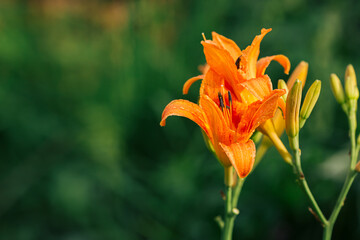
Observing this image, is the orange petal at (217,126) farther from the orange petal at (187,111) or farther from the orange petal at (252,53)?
the orange petal at (252,53)

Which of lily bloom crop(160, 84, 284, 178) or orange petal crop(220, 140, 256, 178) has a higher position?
lily bloom crop(160, 84, 284, 178)

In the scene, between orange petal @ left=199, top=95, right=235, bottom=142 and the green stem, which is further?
the green stem

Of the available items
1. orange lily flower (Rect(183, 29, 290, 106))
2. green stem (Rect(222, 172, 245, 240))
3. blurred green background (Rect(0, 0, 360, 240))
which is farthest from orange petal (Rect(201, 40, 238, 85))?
blurred green background (Rect(0, 0, 360, 240))

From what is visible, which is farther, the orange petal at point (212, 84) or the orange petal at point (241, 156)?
the orange petal at point (212, 84)

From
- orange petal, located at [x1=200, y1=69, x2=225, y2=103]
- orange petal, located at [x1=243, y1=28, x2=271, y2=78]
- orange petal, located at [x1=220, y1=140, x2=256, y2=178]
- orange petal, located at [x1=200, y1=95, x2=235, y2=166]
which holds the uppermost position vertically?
orange petal, located at [x1=243, y1=28, x2=271, y2=78]

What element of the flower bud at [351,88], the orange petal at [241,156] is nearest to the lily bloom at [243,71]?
the orange petal at [241,156]

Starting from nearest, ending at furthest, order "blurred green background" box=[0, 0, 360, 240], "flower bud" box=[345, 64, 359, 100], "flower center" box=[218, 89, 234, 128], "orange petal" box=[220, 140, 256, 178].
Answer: "orange petal" box=[220, 140, 256, 178], "flower center" box=[218, 89, 234, 128], "flower bud" box=[345, 64, 359, 100], "blurred green background" box=[0, 0, 360, 240]

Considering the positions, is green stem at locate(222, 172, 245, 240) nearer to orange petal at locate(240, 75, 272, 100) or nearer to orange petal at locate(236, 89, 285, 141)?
orange petal at locate(236, 89, 285, 141)

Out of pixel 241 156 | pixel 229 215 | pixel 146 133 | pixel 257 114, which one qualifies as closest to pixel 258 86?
pixel 257 114
